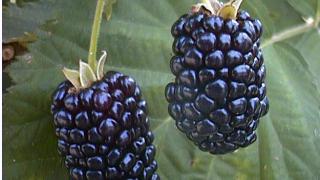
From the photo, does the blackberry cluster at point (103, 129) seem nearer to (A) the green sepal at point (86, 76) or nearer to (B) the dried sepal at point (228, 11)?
(A) the green sepal at point (86, 76)

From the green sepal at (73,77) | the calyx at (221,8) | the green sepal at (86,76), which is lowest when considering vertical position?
the green sepal at (73,77)

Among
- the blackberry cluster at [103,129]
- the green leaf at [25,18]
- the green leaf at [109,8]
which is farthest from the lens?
the green leaf at [25,18]

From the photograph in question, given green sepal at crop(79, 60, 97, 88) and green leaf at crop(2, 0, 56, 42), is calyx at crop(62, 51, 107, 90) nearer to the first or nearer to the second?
green sepal at crop(79, 60, 97, 88)

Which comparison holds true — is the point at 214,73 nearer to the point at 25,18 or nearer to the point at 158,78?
the point at 158,78

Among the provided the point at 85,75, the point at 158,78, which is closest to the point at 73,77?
the point at 85,75

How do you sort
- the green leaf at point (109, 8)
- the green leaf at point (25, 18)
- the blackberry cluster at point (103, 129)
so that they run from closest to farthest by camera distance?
1. the blackberry cluster at point (103, 129)
2. the green leaf at point (109, 8)
3. the green leaf at point (25, 18)

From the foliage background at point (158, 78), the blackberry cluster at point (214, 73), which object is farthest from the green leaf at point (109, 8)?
the blackberry cluster at point (214, 73)
